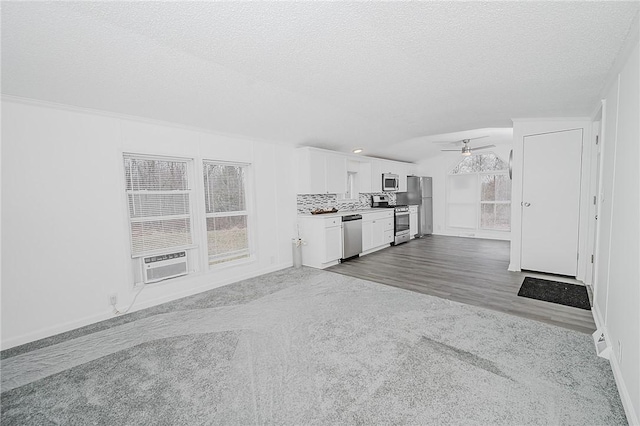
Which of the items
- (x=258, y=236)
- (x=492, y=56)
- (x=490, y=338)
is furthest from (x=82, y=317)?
(x=492, y=56)

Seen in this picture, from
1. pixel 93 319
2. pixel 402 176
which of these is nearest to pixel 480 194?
pixel 402 176

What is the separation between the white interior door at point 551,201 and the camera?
3955 mm

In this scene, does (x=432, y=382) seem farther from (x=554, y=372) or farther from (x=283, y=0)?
(x=283, y=0)

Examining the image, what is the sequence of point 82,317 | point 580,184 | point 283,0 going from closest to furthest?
point 283,0 → point 82,317 → point 580,184

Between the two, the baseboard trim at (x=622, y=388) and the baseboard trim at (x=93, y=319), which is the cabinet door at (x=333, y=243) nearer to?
the baseboard trim at (x=93, y=319)

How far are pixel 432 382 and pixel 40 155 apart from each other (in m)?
3.95

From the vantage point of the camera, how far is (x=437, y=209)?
8.48m

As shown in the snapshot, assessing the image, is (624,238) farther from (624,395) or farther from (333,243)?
(333,243)

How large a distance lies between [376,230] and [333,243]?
1553mm

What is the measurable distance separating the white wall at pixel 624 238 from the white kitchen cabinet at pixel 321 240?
349cm

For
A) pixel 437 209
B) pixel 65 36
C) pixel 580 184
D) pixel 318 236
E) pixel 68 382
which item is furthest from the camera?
pixel 437 209

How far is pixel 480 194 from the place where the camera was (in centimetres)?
772

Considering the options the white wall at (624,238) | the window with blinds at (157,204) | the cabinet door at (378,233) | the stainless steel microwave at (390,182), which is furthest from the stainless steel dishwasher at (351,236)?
the white wall at (624,238)

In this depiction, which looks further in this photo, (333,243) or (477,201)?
(477,201)
